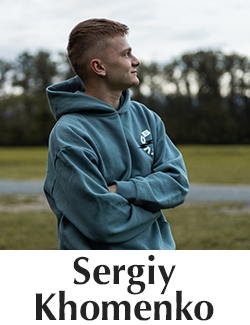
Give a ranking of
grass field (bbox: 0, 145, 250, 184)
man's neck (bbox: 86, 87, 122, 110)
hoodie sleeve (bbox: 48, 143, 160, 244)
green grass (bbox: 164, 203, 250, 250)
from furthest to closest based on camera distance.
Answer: grass field (bbox: 0, 145, 250, 184) < green grass (bbox: 164, 203, 250, 250) < man's neck (bbox: 86, 87, 122, 110) < hoodie sleeve (bbox: 48, 143, 160, 244)

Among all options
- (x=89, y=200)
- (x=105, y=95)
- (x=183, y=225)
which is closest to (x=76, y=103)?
(x=105, y=95)

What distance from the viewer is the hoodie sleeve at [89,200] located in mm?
1634

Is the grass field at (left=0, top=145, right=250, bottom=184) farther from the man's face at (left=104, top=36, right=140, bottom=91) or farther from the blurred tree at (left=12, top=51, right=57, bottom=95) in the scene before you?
the blurred tree at (left=12, top=51, right=57, bottom=95)

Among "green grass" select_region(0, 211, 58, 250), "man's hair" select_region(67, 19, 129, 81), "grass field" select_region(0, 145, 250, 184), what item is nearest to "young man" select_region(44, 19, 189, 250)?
"man's hair" select_region(67, 19, 129, 81)

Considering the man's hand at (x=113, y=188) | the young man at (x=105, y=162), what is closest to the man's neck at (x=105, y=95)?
the young man at (x=105, y=162)

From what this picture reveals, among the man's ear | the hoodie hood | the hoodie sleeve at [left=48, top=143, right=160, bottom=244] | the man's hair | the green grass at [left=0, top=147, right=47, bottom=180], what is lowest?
the green grass at [left=0, top=147, right=47, bottom=180]

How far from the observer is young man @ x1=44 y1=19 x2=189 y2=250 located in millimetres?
1651

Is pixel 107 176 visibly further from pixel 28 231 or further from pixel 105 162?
pixel 28 231

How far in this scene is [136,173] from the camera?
1852 millimetres

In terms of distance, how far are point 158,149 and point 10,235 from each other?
16.8 ft

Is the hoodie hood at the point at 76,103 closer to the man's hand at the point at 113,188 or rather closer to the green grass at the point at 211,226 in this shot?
the man's hand at the point at 113,188

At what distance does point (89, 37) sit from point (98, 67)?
0.14m

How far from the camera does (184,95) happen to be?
51.5 metres

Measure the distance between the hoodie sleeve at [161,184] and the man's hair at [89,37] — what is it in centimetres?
55
